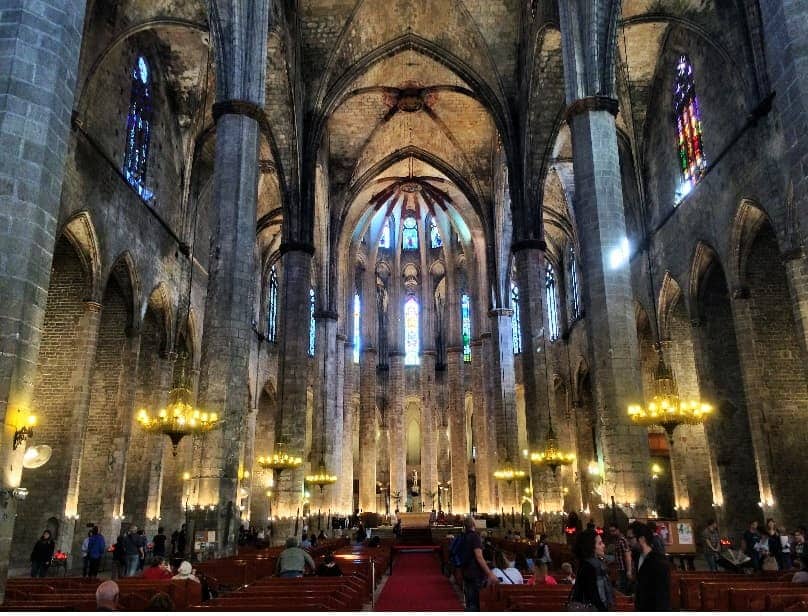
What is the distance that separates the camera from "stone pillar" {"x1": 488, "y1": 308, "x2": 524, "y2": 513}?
A: 1142 inches

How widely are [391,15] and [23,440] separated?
22571 millimetres

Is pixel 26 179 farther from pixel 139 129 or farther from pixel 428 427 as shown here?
pixel 428 427

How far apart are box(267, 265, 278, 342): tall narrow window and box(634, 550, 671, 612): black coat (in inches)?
1312

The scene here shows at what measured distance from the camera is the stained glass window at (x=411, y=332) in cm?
4603

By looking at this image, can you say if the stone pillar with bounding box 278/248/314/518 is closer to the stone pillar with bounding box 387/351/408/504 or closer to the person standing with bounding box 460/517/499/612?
the person standing with bounding box 460/517/499/612

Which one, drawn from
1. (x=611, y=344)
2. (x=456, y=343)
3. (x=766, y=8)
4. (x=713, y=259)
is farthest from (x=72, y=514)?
(x=456, y=343)

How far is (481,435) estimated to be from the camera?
37344 mm

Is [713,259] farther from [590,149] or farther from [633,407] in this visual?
[633,407]

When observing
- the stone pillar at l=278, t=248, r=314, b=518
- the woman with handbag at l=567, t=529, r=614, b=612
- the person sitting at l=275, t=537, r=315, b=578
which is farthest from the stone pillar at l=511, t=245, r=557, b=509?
the woman with handbag at l=567, t=529, r=614, b=612

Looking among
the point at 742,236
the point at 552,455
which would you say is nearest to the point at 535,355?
the point at 552,455

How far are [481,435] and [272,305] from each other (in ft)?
46.3

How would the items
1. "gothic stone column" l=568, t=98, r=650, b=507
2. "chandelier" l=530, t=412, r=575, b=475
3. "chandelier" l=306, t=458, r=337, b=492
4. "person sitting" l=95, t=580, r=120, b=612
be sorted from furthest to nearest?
"chandelier" l=306, t=458, r=337, b=492
"chandelier" l=530, t=412, r=575, b=475
"gothic stone column" l=568, t=98, r=650, b=507
"person sitting" l=95, t=580, r=120, b=612

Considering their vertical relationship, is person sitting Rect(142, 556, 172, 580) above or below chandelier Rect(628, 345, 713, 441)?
below

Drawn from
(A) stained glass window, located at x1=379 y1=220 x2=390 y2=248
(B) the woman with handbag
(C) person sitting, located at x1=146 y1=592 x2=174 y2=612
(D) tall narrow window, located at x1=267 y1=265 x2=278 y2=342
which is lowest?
(C) person sitting, located at x1=146 y1=592 x2=174 y2=612
